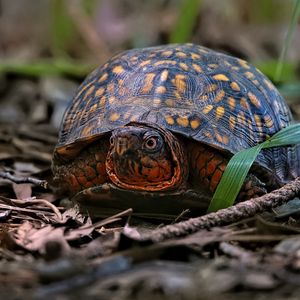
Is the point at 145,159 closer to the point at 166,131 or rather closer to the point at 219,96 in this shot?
the point at 166,131

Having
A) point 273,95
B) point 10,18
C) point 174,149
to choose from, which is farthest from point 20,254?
point 10,18

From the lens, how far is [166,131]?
289 centimetres

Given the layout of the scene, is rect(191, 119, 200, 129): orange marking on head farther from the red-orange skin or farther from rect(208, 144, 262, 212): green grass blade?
rect(208, 144, 262, 212): green grass blade

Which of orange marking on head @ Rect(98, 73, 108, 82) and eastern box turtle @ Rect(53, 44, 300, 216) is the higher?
orange marking on head @ Rect(98, 73, 108, 82)

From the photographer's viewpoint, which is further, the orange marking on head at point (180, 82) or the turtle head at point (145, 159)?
the orange marking on head at point (180, 82)

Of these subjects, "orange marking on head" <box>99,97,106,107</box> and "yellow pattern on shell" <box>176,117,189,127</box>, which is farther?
"orange marking on head" <box>99,97,106,107</box>

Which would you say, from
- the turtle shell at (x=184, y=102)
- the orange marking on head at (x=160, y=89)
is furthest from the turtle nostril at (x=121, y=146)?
the orange marking on head at (x=160, y=89)

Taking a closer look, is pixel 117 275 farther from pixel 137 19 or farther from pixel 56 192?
pixel 137 19

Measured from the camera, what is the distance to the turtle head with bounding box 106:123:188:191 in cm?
279

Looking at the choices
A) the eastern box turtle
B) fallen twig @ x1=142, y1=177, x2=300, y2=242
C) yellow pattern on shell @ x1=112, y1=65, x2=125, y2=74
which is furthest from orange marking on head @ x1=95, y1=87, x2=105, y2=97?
fallen twig @ x1=142, y1=177, x2=300, y2=242

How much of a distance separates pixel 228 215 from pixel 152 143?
531 mm

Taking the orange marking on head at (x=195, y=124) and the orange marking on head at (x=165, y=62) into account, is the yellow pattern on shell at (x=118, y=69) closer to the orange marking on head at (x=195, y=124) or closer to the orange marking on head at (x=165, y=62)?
the orange marking on head at (x=165, y=62)

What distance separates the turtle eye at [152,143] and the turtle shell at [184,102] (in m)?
0.14

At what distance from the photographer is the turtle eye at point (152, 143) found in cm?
280
